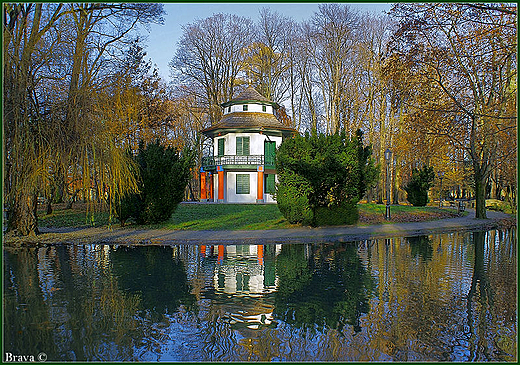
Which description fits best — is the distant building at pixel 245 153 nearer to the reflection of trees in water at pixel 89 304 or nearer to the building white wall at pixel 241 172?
the building white wall at pixel 241 172

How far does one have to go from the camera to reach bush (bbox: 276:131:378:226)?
19000 millimetres

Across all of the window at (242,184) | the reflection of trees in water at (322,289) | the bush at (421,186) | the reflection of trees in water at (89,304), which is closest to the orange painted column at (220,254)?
the reflection of trees in water at (89,304)

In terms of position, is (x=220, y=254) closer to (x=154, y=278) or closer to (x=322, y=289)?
(x=154, y=278)

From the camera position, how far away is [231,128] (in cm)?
4000

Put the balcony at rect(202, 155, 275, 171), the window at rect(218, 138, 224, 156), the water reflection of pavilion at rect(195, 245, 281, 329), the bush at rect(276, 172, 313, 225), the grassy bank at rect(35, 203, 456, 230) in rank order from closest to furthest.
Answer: the water reflection of pavilion at rect(195, 245, 281, 329), the bush at rect(276, 172, 313, 225), the grassy bank at rect(35, 203, 456, 230), the balcony at rect(202, 155, 275, 171), the window at rect(218, 138, 224, 156)

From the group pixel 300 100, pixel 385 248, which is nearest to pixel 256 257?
pixel 385 248

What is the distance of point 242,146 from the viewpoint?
40812mm

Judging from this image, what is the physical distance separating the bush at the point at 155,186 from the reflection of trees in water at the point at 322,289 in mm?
8492

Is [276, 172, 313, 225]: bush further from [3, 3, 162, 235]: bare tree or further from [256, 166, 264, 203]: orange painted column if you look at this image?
[256, 166, 264, 203]: orange painted column

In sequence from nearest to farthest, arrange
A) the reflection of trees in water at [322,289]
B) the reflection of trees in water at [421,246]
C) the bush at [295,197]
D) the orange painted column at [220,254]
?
the reflection of trees in water at [322,289] < the orange painted column at [220,254] < the reflection of trees in water at [421,246] < the bush at [295,197]

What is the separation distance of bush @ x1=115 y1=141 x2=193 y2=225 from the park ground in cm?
57

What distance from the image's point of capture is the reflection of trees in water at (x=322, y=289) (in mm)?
6367

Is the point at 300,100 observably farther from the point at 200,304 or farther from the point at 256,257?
the point at 200,304

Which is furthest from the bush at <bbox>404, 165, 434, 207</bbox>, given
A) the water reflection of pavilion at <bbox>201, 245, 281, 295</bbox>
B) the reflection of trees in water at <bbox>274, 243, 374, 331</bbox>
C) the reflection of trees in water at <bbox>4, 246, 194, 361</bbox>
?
the reflection of trees in water at <bbox>4, 246, 194, 361</bbox>
